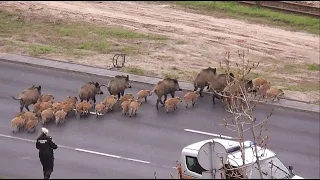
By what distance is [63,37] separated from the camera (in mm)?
40094

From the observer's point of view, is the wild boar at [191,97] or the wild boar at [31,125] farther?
the wild boar at [191,97]

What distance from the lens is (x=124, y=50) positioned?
37.8 metres

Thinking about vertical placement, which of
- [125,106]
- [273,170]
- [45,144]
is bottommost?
[125,106]

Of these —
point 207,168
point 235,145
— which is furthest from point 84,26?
point 207,168

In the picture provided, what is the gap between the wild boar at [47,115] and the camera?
1101 inches

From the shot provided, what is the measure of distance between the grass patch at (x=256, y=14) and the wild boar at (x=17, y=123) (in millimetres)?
17416

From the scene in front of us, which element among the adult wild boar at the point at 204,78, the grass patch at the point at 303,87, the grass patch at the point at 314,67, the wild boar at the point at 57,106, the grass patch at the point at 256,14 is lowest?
the wild boar at the point at 57,106

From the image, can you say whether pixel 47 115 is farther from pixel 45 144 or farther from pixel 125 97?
pixel 45 144

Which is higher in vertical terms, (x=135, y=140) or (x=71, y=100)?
(x=71, y=100)

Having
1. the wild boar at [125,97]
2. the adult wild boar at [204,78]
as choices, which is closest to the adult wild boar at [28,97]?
the wild boar at [125,97]

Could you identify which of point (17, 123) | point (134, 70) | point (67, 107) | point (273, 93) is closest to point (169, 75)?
point (134, 70)

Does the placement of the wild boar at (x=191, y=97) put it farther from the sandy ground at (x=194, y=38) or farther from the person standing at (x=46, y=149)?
the person standing at (x=46, y=149)

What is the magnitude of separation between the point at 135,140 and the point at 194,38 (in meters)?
13.4

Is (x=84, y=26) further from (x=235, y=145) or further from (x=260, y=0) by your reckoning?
(x=235, y=145)
